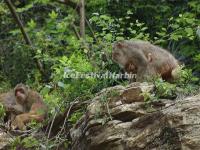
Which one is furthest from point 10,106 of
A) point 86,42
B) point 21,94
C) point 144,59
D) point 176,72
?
point 176,72

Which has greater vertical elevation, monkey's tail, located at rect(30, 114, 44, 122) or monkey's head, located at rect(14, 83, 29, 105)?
monkey's head, located at rect(14, 83, 29, 105)

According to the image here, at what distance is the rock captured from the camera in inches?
286

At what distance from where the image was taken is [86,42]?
470 inches

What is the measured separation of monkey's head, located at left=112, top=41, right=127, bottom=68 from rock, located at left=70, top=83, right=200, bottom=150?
2152 millimetres

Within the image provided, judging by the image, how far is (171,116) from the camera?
7414 mm

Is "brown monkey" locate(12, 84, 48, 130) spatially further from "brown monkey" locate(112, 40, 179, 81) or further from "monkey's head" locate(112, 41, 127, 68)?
"brown monkey" locate(112, 40, 179, 81)

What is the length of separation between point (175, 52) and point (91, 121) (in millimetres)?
6520

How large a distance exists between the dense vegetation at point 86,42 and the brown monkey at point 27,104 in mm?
306

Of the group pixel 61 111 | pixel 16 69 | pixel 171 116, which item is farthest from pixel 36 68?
pixel 171 116

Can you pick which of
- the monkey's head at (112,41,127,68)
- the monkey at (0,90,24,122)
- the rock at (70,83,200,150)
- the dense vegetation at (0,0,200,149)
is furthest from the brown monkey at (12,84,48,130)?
the rock at (70,83,200,150)

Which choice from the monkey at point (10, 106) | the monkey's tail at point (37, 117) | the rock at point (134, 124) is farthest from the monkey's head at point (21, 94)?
the rock at point (134, 124)

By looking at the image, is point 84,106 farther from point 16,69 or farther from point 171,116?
point 16,69

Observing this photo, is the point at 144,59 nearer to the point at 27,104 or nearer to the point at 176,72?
the point at 176,72

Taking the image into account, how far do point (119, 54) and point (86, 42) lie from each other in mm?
1243
